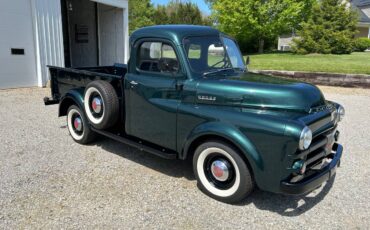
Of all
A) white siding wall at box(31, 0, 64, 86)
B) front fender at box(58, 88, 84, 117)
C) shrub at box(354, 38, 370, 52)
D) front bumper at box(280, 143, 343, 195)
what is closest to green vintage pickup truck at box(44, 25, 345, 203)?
front bumper at box(280, 143, 343, 195)

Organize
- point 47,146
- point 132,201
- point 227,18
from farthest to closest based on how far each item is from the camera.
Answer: point 227,18 → point 47,146 → point 132,201

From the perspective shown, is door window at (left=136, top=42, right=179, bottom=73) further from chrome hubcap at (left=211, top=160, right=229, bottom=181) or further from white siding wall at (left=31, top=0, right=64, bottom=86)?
white siding wall at (left=31, top=0, right=64, bottom=86)

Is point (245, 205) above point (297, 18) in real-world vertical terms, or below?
below

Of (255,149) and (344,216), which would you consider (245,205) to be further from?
(344,216)

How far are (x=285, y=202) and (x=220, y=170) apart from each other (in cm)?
84

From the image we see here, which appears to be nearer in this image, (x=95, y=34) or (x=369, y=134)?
(x=369, y=134)

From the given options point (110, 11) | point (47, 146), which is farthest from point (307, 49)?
point (47, 146)

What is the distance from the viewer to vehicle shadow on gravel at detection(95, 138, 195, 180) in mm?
4512

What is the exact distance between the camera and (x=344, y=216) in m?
3.45

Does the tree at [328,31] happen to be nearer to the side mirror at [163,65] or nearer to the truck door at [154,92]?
the truck door at [154,92]

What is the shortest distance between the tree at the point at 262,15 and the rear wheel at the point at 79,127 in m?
21.2

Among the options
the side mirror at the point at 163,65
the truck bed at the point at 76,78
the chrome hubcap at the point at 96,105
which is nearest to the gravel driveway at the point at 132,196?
the chrome hubcap at the point at 96,105

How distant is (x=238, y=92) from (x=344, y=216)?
170 cm

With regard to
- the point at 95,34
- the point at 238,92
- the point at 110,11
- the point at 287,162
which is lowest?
the point at 287,162
